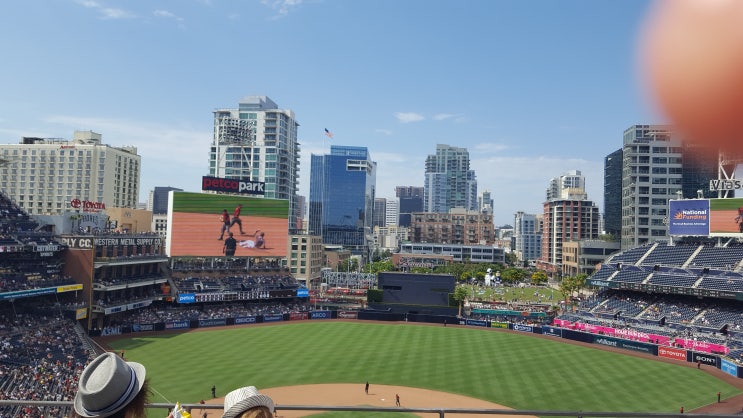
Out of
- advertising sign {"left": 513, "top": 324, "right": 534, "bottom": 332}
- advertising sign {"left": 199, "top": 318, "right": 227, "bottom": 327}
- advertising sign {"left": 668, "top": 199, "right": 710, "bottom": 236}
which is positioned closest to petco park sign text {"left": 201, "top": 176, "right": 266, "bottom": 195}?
advertising sign {"left": 199, "top": 318, "right": 227, "bottom": 327}

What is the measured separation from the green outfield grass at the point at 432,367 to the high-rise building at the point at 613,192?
386ft

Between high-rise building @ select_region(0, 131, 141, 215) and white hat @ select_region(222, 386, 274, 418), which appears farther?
high-rise building @ select_region(0, 131, 141, 215)

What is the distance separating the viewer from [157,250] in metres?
73.8

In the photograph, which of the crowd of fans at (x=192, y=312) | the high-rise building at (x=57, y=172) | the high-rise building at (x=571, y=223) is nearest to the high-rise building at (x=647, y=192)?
the high-rise building at (x=571, y=223)

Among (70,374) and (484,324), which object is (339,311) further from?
(70,374)

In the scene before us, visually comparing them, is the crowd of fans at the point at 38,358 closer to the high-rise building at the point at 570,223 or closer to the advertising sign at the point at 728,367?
the advertising sign at the point at 728,367

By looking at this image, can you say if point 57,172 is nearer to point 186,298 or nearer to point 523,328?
point 186,298

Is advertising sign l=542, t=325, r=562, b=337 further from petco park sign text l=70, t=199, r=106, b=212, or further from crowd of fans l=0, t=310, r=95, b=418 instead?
petco park sign text l=70, t=199, r=106, b=212

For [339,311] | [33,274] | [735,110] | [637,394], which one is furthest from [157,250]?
[735,110]

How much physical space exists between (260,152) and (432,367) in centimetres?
11278

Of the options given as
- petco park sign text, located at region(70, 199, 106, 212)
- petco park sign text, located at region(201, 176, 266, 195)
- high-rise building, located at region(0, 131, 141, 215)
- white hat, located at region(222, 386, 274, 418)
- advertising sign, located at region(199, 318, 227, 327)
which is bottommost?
advertising sign, located at region(199, 318, 227, 327)

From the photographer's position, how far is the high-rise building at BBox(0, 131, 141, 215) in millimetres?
129500

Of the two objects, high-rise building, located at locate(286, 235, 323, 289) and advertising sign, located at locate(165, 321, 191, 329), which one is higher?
high-rise building, located at locate(286, 235, 323, 289)

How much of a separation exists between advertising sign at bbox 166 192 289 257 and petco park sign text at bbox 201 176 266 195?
3296mm
